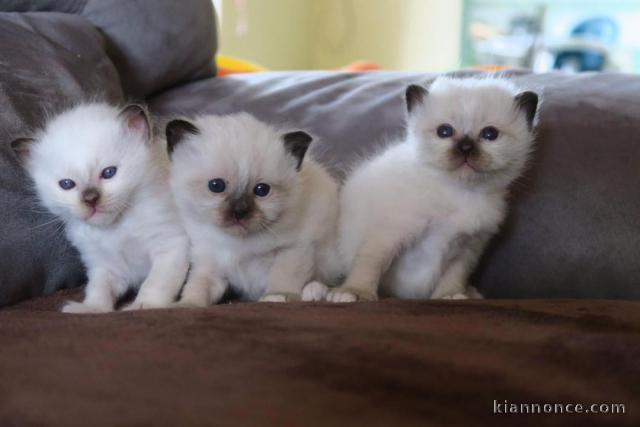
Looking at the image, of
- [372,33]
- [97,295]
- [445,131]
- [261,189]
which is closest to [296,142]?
[261,189]

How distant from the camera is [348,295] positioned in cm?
157

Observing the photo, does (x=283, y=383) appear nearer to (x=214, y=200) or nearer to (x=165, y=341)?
(x=165, y=341)

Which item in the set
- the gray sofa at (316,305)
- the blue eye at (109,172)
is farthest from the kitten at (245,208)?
the gray sofa at (316,305)

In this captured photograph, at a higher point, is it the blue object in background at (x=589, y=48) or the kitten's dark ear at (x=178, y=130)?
the kitten's dark ear at (x=178, y=130)

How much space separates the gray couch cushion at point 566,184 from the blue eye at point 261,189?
464 millimetres

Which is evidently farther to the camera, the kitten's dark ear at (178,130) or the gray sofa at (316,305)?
the kitten's dark ear at (178,130)

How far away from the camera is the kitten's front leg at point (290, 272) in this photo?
1.67 metres

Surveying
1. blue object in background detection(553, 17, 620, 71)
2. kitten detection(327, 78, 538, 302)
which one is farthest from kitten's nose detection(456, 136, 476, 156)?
blue object in background detection(553, 17, 620, 71)

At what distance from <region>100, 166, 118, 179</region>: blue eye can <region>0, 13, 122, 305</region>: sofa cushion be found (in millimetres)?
190

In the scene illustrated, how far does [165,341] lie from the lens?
108 centimetres

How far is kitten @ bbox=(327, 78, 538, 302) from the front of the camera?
5.67ft

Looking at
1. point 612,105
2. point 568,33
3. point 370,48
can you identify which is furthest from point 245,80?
point 568,33

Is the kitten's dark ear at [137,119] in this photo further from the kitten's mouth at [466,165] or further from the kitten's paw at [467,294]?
the kitten's paw at [467,294]

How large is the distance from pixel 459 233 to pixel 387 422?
3.24ft
